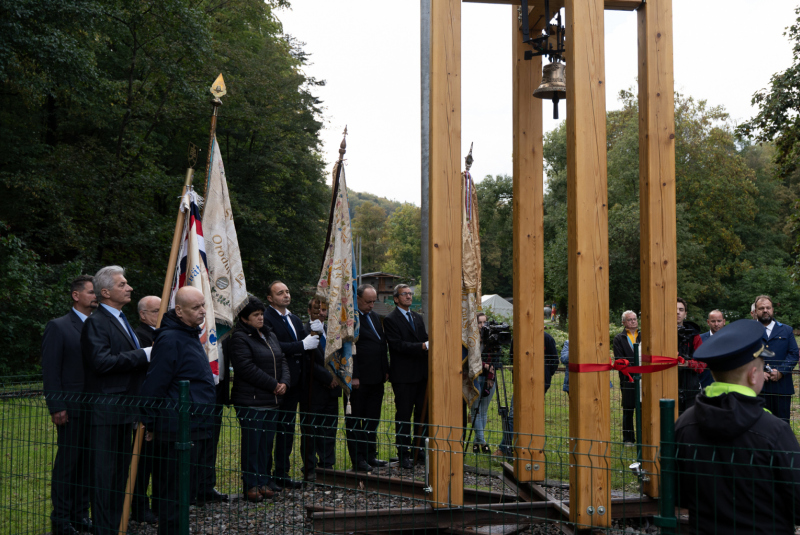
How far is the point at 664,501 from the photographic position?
2773 millimetres

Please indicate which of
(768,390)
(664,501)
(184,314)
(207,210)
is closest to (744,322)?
(664,501)

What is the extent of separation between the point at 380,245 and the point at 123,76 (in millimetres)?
78533

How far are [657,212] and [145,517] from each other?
15.7 ft

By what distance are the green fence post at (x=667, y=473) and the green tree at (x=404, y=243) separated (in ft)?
291

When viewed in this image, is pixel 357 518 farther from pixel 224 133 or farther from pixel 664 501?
pixel 224 133

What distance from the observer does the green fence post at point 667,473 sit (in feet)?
9.00

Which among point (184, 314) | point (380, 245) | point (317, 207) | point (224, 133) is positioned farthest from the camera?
point (380, 245)

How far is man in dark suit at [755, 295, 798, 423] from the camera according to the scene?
25.0ft

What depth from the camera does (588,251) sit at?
15.3 feet

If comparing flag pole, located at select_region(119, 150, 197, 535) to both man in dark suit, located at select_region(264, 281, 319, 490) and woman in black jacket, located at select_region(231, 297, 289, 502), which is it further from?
man in dark suit, located at select_region(264, 281, 319, 490)

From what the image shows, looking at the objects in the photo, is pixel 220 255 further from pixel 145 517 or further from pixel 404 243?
pixel 404 243

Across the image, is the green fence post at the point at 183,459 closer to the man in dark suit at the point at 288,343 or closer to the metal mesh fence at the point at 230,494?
the metal mesh fence at the point at 230,494

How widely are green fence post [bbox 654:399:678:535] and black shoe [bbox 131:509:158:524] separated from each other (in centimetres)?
426

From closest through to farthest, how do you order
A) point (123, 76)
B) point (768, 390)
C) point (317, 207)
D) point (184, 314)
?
point (184, 314)
point (768, 390)
point (123, 76)
point (317, 207)
